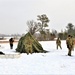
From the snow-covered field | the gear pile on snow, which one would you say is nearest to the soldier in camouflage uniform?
the gear pile on snow

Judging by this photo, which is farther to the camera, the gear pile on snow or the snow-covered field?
the gear pile on snow

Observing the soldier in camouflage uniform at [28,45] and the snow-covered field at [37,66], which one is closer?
the snow-covered field at [37,66]

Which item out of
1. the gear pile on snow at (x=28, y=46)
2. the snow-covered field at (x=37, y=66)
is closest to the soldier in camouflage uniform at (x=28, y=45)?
the gear pile on snow at (x=28, y=46)

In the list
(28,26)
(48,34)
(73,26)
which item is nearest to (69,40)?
(48,34)

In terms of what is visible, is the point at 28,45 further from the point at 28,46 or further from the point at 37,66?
the point at 37,66

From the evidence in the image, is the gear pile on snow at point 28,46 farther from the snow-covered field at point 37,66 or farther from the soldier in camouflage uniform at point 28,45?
the snow-covered field at point 37,66

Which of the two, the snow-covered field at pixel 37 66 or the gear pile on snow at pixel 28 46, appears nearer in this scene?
the snow-covered field at pixel 37 66

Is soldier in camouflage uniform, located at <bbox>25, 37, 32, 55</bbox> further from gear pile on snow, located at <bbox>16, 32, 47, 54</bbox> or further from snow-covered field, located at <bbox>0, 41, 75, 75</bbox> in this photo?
snow-covered field, located at <bbox>0, 41, 75, 75</bbox>

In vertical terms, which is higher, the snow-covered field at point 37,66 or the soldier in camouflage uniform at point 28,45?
the soldier in camouflage uniform at point 28,45

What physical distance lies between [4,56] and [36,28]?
62133 mm

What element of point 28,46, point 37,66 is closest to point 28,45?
point 28,46

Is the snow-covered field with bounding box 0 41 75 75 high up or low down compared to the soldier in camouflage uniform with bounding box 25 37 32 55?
down

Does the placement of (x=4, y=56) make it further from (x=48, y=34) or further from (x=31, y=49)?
(x=48, y=34)

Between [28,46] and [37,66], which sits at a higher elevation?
[28,46]
